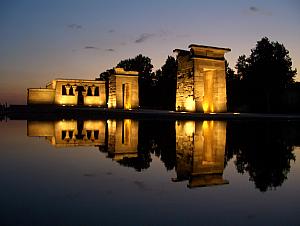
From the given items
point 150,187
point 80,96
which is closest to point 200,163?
point 150,187

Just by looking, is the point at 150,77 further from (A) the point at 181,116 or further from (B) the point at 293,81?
(A) the point at 181,116

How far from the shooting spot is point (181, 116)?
18.7 metres

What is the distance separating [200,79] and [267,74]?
19.4 m

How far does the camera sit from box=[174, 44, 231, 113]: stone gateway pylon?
21.6m

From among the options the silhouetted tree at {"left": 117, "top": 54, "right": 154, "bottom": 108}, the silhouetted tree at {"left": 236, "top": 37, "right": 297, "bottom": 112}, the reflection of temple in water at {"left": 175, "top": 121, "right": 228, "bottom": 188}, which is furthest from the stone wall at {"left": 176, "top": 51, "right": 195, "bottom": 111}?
the silhouetted tree at {"left": 117, "top": 54, "right": 154, "bottom": 108}

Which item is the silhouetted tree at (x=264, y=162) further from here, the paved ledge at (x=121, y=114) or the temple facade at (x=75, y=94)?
the temple facade at (x=75, y=94)

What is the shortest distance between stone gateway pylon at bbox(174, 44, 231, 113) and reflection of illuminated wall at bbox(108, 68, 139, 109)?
10.8 meters

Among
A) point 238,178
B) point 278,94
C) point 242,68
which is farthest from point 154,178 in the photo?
point 242,68

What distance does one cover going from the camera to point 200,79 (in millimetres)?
21781

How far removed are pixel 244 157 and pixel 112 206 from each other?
12.6 ft

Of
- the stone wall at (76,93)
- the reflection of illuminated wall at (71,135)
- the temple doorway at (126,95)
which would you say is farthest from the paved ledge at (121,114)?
the stone wall at (76,93)

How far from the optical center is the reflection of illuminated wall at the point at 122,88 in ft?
109

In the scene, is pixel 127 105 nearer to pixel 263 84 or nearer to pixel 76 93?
pixel 76 93

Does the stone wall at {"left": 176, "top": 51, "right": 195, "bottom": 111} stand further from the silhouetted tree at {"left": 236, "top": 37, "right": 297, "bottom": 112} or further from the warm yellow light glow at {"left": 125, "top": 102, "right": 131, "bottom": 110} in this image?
the silhouetted tree at {"left": 236, "top": 37, "right": 297, "bottom": 112}
